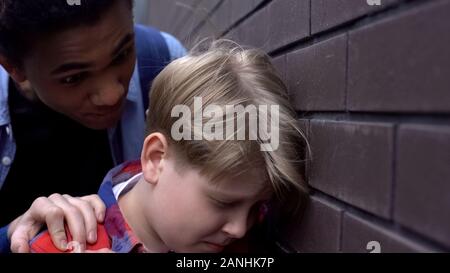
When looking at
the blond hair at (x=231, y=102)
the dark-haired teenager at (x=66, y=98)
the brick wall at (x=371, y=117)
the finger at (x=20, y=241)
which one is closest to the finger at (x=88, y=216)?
the dark-haired teenager at (x=66, y=98)

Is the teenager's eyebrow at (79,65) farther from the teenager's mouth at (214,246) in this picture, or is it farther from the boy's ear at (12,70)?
the teenager's mouth at (214,246)

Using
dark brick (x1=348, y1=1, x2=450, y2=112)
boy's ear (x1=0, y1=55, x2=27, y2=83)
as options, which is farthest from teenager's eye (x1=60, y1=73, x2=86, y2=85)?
dark brick (x1=348, y1=1, x2=450, y2=112)

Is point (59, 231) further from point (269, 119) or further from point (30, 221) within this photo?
point (269, 119)

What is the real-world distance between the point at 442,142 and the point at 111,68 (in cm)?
137

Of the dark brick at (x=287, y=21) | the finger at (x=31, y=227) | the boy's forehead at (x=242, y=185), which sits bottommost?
the finger at (x=31, y=227)

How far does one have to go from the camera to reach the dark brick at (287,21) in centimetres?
139

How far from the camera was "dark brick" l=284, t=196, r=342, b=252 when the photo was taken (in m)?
1.19

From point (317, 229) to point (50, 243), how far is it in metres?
0.80

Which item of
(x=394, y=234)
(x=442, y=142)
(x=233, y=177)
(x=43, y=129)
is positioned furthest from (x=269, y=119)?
(x=43, y=129)

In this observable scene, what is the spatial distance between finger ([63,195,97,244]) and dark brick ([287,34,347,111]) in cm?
71

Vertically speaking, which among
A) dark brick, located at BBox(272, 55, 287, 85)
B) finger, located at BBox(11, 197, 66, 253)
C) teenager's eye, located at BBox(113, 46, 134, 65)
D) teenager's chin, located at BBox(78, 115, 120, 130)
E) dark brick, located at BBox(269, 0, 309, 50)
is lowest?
finger, located at BBox(11, 197, 66, 253)

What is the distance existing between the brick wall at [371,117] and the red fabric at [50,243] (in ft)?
1.86

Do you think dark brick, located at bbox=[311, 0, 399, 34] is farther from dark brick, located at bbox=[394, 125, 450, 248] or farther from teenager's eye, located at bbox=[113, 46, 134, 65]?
teenager's eye, located at bbox=[113, 46, 134, 65]

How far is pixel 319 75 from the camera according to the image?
50.1 inches
